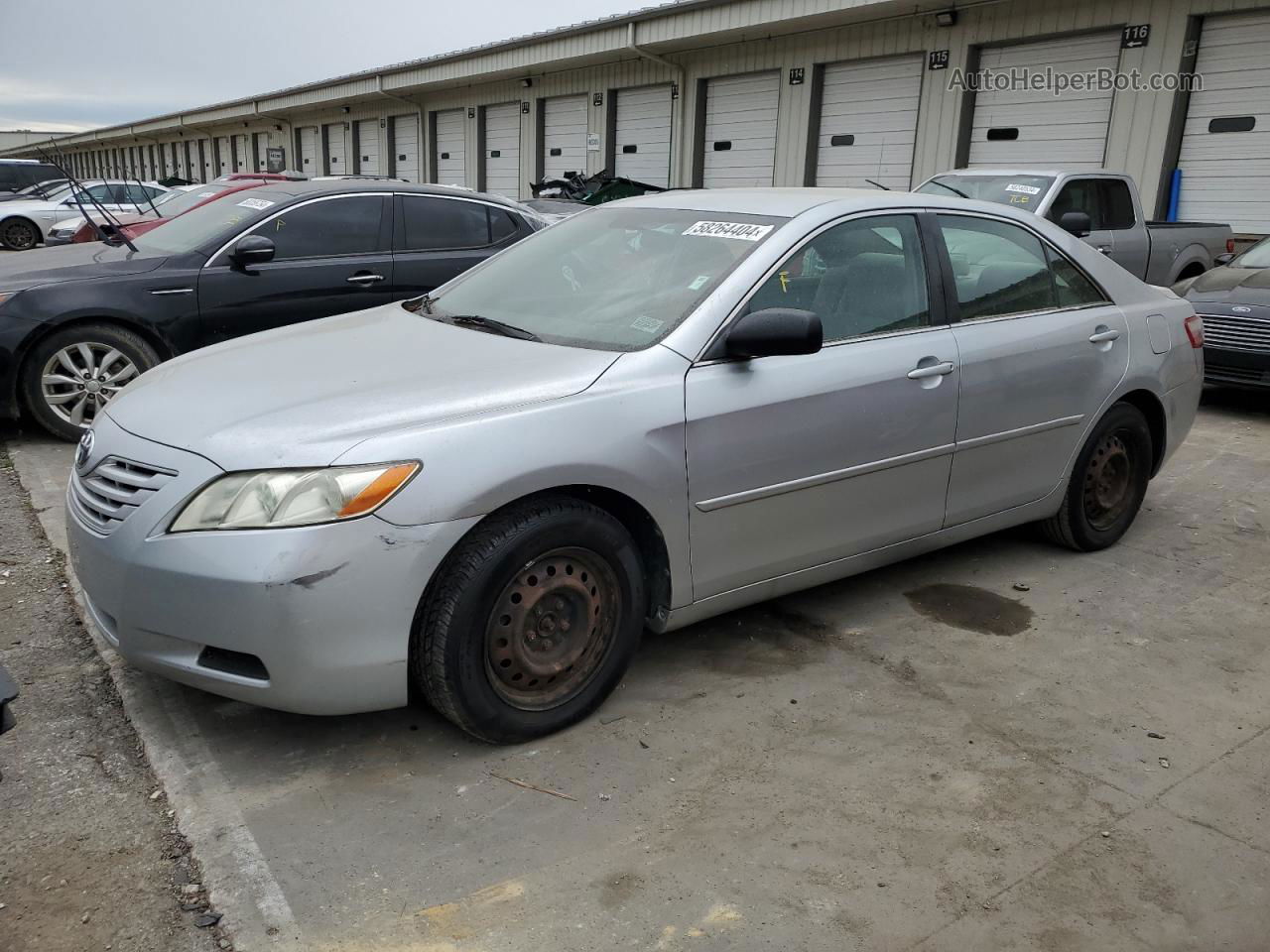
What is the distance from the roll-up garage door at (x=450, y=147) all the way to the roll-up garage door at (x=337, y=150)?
5684 millimetres

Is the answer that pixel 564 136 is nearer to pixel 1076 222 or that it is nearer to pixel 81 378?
pixel 1076 222

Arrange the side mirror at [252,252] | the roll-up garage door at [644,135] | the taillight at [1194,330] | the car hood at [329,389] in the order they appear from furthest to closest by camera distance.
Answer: the roll-up garage door at [644,135]
the side mirror at [252,252]
the taillight at [1194,330]
the car hood at [329,389]

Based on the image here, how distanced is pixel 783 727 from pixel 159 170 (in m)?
58.4

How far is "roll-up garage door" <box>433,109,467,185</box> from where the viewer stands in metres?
26.5

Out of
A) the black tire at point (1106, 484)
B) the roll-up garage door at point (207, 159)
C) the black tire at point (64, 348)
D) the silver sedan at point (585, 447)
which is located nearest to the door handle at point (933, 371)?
the silver sedan at point (585, 447)

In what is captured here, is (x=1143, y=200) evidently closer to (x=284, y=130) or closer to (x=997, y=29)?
(x=997, y=29)

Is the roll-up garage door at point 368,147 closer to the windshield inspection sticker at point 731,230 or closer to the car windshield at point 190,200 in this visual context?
the car windshield at point 190,200

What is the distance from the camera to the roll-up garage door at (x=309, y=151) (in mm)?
34875

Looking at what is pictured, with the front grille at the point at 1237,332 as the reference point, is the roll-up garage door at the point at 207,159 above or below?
above

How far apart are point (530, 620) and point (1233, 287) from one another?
7.69m

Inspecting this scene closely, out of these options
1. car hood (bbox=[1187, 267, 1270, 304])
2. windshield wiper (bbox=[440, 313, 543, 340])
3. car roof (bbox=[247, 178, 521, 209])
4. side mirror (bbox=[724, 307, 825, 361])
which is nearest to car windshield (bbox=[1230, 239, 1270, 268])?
car hood (bbox=[1187, 267, 1270, 304])

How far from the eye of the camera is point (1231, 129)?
12227mm

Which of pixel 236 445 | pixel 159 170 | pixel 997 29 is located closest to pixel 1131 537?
pixel 236 445

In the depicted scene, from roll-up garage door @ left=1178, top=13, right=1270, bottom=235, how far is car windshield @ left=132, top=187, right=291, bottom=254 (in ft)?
36.0
